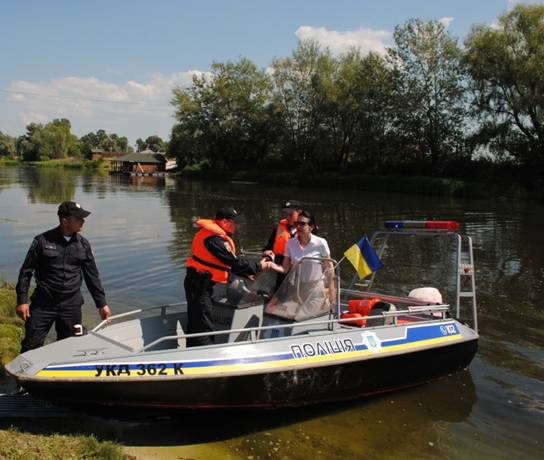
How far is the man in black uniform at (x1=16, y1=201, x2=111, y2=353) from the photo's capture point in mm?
5293

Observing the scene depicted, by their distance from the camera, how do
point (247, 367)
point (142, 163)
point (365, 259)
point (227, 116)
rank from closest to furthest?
point (247, 367)
point (365, 259)
point (227, 116)
point (142, 163)

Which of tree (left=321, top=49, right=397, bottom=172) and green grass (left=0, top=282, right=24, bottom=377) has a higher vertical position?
tree (left=321, top=49, right=397, bottom=172)

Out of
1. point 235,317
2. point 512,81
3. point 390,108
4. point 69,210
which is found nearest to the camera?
point 69,210

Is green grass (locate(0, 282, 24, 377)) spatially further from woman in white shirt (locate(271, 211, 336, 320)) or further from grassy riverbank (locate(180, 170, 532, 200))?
grassy riverbank (locate(180, 170, 532, 200))

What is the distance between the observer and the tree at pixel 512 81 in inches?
1454

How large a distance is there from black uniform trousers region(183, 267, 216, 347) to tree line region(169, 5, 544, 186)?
36903 millimetres

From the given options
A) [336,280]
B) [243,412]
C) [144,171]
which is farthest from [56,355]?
[144,171]

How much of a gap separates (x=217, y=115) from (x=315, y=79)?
20.6 meters

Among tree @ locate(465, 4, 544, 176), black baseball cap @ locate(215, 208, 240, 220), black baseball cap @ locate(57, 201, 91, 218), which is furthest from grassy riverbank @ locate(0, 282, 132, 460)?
tree @ locate(465, 4, 544, 176)

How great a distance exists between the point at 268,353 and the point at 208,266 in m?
1.10

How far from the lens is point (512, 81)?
38.3 meters

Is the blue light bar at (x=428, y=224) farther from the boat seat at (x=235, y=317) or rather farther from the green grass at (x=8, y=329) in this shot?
the green grass at (x=8, y=329)

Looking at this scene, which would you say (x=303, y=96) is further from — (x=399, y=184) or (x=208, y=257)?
(x=208, y=257)

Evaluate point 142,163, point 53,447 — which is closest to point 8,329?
point 53,447
